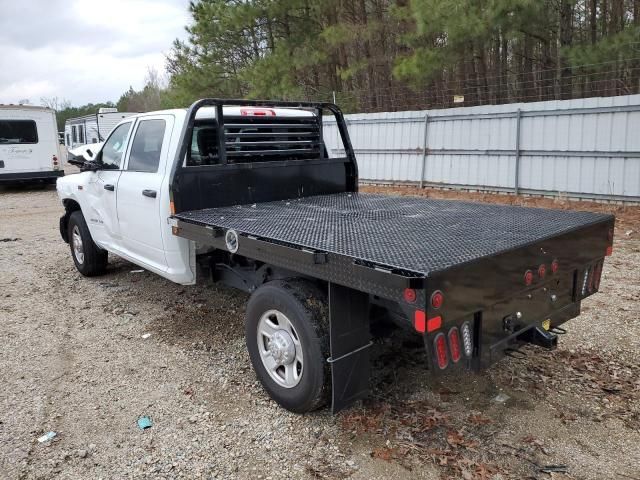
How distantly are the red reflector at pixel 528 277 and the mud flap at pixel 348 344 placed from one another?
34.9 inches

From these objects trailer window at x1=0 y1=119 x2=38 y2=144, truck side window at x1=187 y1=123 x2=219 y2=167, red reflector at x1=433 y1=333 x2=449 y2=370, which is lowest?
red reflector at x1=433 y1=333 x2=449 y2=370

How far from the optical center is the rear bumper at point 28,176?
16.3m

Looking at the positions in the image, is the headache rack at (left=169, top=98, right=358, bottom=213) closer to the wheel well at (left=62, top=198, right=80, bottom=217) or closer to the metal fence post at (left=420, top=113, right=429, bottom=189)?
the wheel well at (left=62, top=198, right=80, bottom=217)

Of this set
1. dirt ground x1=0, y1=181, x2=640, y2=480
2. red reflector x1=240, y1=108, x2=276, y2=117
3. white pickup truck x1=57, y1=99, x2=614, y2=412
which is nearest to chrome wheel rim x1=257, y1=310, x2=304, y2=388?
white pickup truck x1=57, y1=99, x2=614, y2=412

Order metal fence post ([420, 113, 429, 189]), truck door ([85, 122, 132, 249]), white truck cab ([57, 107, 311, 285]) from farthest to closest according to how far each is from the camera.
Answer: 1. metal fence post ([420, 113, 429, 189])
2. truck door ([85, 122, 132, 249])
3. white truck cab ([57, 107, 311, 285])

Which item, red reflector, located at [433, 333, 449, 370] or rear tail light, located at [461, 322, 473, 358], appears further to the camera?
rear tail light, located at [461, 322, 473, 358]

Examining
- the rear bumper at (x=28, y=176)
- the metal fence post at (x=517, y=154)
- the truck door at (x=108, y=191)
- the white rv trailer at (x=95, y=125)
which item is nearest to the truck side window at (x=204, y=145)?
the truck door at (x=108, y=191)

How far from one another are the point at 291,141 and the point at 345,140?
0.67m

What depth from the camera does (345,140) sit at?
5.82m

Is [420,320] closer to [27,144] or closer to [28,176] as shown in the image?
A: [27,144]

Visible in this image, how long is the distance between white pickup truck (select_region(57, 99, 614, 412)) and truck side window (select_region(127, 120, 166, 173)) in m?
0.02

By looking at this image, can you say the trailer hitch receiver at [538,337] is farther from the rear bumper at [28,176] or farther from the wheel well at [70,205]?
the rear bumper at [28,176]

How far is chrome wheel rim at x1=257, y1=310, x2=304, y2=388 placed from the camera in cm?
334

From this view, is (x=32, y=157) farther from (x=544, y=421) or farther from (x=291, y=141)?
(x=544, y=421)
